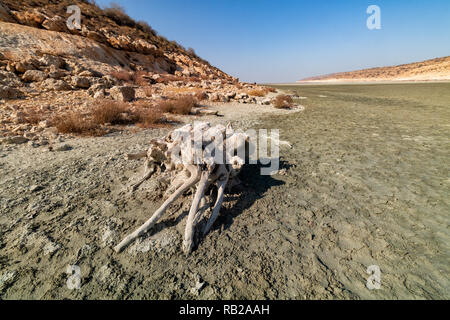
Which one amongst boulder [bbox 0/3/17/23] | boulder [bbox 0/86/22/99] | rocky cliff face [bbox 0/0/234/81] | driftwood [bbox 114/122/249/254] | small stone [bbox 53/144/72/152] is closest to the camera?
driftwood [bbox 114/122/249/254]

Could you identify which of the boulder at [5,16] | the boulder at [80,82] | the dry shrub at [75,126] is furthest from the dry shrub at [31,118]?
the boulder at [5,16]

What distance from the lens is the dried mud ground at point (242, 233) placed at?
5.44ft

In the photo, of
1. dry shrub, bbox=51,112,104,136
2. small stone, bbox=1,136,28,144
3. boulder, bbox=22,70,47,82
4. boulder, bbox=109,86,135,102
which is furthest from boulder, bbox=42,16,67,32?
small stone, bbox=1,136,28,144

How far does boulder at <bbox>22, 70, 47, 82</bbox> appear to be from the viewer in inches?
347

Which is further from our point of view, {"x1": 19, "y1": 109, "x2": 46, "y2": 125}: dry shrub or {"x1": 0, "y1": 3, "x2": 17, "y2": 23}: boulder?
{"x1": 0, "y1": 3, "x2": 17, "y2": 23}: boulder

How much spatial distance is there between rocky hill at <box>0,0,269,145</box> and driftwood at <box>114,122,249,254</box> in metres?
3.45

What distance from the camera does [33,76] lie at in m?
8.99

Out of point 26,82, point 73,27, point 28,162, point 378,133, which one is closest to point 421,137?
point 378,133

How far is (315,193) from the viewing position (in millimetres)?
3066

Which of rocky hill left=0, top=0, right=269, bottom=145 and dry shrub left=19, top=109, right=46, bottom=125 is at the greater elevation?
rocky hill left=0, top=0, right=269, bottom=145

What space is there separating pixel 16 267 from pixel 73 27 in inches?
915

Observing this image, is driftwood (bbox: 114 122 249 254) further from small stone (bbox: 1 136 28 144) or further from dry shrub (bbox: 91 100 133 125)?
dry shrub (bbox: 91 100 133 125)

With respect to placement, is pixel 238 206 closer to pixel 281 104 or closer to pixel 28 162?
pixel 28 162

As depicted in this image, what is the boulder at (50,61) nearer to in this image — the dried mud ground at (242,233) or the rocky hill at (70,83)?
the rocky hill at (70,83)
